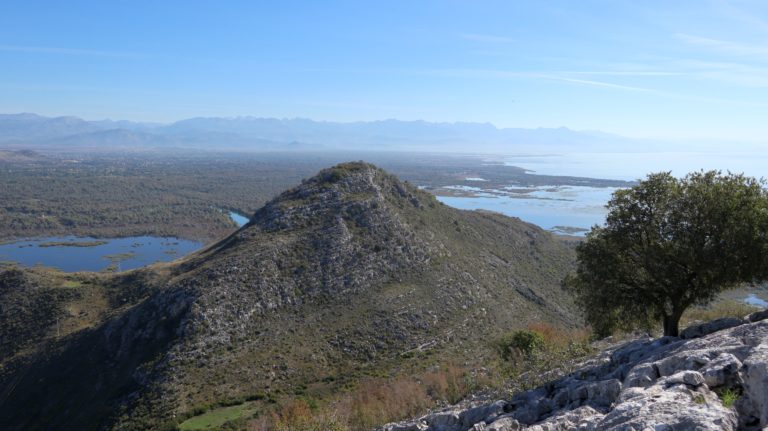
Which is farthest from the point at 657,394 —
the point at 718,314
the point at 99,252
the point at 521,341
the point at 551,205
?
the point at 551,205

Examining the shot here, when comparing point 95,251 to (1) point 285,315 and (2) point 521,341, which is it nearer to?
(1) point 285,315

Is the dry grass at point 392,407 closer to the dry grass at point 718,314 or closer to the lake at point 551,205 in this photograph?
the dry grass at point 718,314

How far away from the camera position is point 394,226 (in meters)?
55.9

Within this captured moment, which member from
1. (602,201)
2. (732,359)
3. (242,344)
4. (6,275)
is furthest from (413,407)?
(602,201)

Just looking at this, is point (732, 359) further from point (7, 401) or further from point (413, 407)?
point (7, 401)

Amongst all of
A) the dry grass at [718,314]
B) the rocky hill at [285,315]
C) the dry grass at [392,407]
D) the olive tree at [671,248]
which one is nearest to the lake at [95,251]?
the rocky hill at [285,315]

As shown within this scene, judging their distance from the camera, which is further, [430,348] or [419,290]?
[419,290]

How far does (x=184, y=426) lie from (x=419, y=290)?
25.9 m

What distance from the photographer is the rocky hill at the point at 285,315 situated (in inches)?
1383

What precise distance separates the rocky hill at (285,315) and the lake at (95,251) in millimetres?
59347

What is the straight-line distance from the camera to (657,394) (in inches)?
357

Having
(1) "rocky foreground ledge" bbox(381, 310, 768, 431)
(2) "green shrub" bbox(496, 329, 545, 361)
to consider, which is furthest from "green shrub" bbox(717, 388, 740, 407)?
(2) "green shrub" bbox(496, 329, 545, 361)

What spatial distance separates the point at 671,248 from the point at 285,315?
33421 mm

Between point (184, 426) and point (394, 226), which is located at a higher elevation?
point (394, 226)
